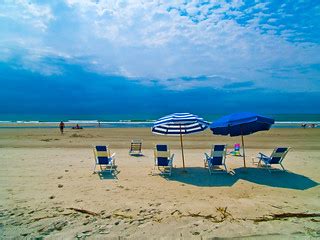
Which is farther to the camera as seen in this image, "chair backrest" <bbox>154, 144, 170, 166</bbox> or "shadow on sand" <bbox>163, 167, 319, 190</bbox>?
"chair backrest" <bbox>154, 144, 170, 166</bbox>

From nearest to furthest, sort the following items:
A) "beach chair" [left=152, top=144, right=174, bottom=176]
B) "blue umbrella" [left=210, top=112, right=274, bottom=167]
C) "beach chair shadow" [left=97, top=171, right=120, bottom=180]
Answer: "blue umbrella" [left=210, top=112, right=274, bottom=167] < "beach chair shadow" [left=97, top=171, right=120, bottom=180] < "beach chair" [left=152, top=144, right=174, bottom=176]

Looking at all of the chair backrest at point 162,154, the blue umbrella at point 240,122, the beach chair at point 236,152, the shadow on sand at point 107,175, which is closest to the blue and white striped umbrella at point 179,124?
the blue umbrella at point 240,122

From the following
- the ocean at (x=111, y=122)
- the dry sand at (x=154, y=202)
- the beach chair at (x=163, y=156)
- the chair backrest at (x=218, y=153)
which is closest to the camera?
the dry sand at (x=154, y=202)

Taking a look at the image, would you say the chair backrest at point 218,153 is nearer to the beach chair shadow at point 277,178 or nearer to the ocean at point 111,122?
the beach chair shadow at point 277,178

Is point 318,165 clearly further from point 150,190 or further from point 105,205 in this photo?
point 105,205

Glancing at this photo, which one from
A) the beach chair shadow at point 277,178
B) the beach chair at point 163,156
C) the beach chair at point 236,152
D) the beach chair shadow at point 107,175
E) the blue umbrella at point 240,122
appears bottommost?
the beach chair shadow at point 277,178

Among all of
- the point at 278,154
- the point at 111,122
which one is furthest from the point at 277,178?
the point at 111,122

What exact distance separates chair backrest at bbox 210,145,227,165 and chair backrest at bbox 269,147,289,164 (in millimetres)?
1621

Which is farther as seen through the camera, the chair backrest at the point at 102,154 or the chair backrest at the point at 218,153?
the chair backrest at the point at 102,154

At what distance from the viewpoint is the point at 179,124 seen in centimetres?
714

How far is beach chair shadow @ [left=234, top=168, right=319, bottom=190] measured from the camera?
20.4ft

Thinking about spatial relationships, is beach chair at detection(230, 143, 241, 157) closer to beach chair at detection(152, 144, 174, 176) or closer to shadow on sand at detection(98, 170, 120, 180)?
beach chair at detection(152, 144, 174, 176)

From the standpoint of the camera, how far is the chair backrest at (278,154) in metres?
7.43

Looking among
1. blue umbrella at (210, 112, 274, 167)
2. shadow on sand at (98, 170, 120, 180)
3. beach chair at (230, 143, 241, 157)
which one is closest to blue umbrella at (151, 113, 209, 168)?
blue umbrella at (210, 112, 274, 167)
